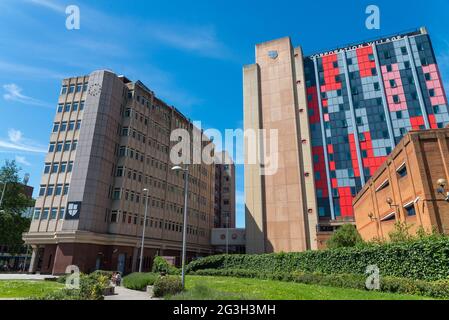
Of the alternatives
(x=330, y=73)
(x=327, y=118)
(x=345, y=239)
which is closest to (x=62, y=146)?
(x=345, y=239)

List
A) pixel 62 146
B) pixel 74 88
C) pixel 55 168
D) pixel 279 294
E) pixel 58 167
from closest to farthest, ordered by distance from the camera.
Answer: pixel 279 294, pixel 58 167, pixel 55 168, pixel 62 146, pixel 74 88

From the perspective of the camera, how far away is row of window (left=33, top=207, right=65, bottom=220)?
45688mm

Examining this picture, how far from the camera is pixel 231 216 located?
9956 centimetres

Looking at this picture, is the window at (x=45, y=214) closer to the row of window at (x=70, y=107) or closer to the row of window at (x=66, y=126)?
the row of window at (x=66, y=126)

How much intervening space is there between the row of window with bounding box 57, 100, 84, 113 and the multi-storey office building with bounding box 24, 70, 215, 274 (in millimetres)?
194

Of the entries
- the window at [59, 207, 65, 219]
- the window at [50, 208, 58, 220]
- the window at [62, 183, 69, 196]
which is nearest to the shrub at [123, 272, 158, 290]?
the window at [59, 207, 65, 219]

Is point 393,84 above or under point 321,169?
above

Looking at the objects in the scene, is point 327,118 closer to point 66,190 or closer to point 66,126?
point 66,126

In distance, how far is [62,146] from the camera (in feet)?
164

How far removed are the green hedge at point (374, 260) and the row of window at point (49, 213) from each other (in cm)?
2275

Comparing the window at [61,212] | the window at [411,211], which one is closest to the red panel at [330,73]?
the window at [411,211]

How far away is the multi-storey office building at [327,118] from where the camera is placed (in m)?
52.8

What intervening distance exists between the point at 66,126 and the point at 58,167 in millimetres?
7492

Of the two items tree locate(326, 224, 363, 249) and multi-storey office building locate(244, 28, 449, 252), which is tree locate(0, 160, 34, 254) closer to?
multi-storey office building locate(244, 28, 449, 252)
